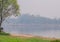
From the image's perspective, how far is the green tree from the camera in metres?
19.1

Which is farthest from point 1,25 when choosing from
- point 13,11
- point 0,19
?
point 13,11

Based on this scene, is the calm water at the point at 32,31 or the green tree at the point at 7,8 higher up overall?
the green tree at the point at 7,8

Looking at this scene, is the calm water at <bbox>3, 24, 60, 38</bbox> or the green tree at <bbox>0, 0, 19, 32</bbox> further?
the calm water at <bbox>3, 24, 60, 38</bbox>

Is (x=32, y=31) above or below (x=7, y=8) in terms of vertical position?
below

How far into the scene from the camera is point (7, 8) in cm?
1933

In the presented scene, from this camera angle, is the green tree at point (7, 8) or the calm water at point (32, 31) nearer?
the green tree at point (7, 8)

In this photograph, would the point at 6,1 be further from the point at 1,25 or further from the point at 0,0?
the point at 1,25

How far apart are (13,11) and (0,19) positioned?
1466mm

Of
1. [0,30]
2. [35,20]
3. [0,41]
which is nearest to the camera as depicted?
[0,41]

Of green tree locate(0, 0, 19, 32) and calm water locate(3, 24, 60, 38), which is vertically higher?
green tree locate(0, 0, 19, 32)

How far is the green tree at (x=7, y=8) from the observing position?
19.1 meters

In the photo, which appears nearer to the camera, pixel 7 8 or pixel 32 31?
pixel 7 8

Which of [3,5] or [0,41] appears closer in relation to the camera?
[0,41]

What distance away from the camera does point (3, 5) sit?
19.1 meters
